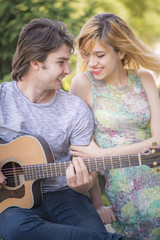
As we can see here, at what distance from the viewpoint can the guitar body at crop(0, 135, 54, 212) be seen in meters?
2.44

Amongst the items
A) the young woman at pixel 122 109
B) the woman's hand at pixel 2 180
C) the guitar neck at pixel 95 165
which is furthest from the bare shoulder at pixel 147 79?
the woman's hand at pixel 2 180

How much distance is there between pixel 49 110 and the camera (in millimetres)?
2689

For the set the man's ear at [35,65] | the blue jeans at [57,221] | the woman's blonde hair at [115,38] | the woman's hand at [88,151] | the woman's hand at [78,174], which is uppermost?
the woman's blonde hair at [115,38]

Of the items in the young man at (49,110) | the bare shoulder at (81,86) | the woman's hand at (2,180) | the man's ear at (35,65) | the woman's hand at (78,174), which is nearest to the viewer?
the woman's hand at (78,174)

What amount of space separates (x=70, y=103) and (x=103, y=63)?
39 centimetres

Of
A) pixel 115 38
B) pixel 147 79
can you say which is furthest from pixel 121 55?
pixel 147 79

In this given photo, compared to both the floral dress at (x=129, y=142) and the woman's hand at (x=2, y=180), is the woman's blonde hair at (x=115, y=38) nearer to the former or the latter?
the floral dress at (x=129, y=142)

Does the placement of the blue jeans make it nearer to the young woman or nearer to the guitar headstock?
the young woman

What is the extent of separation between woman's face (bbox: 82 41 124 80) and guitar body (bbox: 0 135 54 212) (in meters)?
0.65

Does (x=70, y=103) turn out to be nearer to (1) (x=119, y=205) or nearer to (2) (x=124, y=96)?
(2) (x=124, y=96)

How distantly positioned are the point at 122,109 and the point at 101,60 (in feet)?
1.33

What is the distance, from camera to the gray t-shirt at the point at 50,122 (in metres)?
2.63

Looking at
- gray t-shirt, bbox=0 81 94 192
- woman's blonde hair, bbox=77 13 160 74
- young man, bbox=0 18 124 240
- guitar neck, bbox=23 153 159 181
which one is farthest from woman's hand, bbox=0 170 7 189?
woman's blonde hair, bbox=77 13 160 74

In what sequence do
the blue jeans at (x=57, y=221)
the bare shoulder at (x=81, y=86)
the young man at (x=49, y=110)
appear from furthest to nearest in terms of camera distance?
the bare shoulder at (x=81, y=86) < the young man at (x=49, y=110) < the blue jeans at (x=57, y=221)
